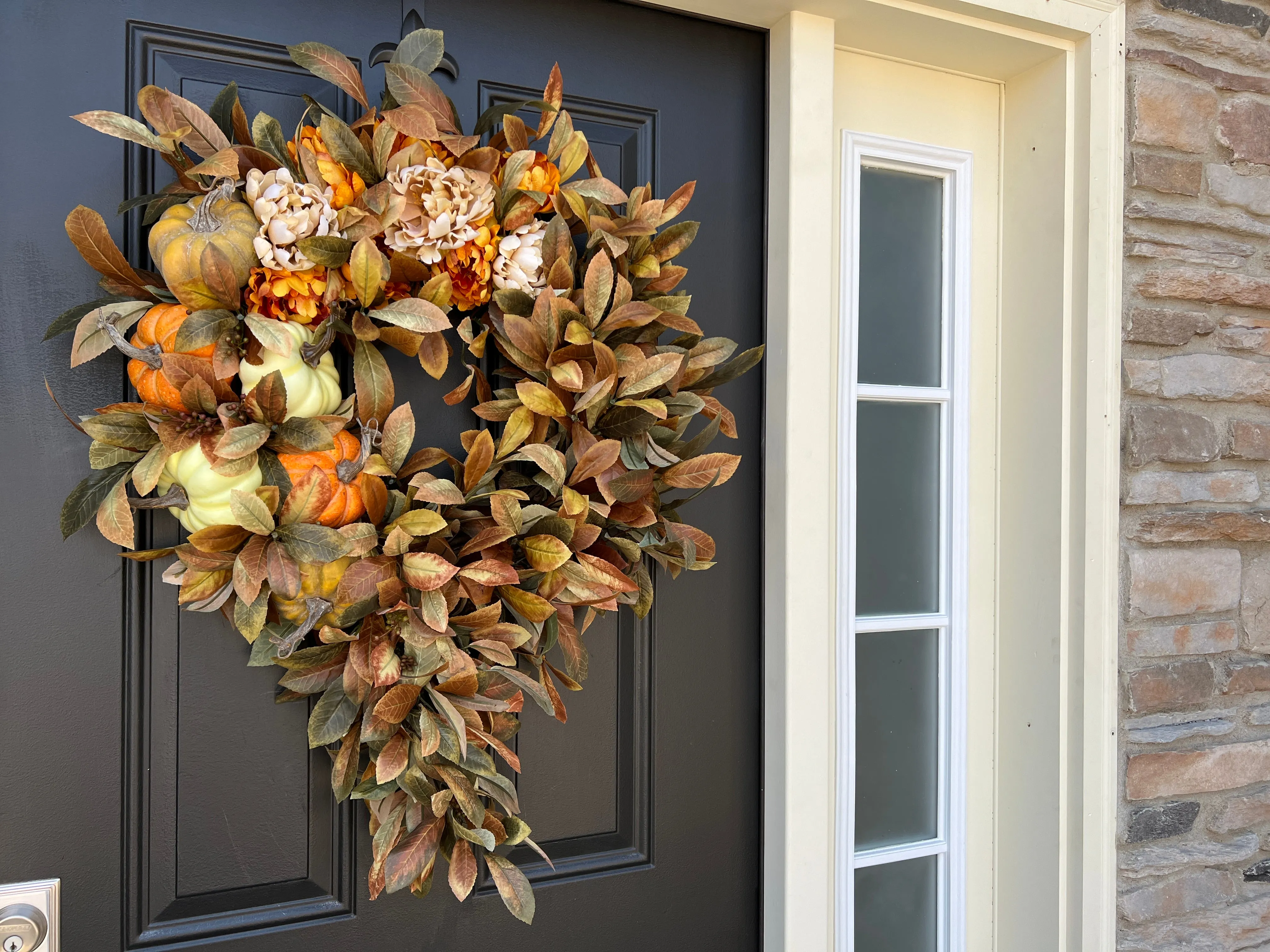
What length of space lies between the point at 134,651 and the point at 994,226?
1.33m

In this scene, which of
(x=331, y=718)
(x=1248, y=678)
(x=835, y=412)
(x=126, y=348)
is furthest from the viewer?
(x=1248, y=678)

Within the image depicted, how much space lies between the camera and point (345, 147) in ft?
2.76

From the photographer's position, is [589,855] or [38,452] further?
[589,855]

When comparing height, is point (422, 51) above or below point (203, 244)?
above

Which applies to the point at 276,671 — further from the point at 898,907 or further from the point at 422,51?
the point at 898,907

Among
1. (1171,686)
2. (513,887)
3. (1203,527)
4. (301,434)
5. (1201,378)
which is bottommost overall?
(513,887)

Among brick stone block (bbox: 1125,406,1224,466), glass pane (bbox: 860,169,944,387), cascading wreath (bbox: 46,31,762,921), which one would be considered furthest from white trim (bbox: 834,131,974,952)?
cascading wreath (bbox: 46,31,762,921)

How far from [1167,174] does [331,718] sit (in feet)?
4.42

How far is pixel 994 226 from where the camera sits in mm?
1327

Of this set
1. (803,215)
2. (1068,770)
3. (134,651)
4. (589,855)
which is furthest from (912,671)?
(134,651)

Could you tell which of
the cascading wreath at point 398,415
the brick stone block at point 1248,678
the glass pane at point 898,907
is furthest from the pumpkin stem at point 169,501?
the brick stone block at point 1248,678

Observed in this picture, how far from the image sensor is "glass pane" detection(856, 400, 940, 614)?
1271 mm

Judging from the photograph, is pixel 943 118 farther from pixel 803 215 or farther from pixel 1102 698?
pixel 1102 698

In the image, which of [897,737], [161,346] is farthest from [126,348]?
[897,737]
